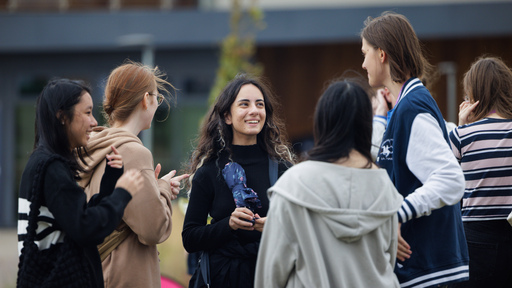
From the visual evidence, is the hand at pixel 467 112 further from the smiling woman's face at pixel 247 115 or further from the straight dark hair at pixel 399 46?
the smiling woman's face at pixel 247 115

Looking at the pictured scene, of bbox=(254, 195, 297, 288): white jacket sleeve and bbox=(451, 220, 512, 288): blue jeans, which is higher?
bbox=(254, 195, 297, 288): white jacket sleeve

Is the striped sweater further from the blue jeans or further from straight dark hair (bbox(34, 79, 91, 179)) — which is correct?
straight dark hair (bbox(34, 79, 91, 179))

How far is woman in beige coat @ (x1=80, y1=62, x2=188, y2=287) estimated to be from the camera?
3.02 metres

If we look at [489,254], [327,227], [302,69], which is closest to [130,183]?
[327,227]

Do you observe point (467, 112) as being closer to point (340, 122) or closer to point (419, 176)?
point (419, 176)

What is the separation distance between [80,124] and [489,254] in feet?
7.47

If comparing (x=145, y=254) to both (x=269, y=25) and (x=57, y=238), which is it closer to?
(x=57, y=238)

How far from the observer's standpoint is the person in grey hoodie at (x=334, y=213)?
244 centimetres

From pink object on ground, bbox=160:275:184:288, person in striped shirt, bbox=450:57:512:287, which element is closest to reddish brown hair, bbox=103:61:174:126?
person in striped shirt, bbox=450:57:512:287

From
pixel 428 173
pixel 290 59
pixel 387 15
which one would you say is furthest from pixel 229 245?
pixel 290 59

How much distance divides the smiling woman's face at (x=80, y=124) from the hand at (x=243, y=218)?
81cm

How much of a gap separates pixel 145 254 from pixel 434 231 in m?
1.44

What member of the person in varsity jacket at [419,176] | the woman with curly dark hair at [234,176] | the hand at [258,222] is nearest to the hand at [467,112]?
the person in varsity jacket at [419,176]

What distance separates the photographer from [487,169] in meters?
3.47
